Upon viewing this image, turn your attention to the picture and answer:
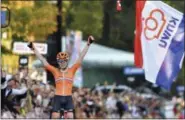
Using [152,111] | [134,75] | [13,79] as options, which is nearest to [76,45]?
[152,111]

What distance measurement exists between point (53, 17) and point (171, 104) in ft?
23.9

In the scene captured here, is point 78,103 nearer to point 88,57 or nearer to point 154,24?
point 154,24

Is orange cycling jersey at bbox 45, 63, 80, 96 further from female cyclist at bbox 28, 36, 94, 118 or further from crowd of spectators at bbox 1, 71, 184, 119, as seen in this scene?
crowd of spectators at bbox 1, 71, 184, 119

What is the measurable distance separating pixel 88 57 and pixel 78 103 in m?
17.5

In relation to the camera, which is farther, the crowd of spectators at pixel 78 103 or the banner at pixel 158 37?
the crowd of spectators at pixel 78 103

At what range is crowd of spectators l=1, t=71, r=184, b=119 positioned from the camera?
19.4 meters

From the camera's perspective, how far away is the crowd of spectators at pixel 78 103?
19.4 meters

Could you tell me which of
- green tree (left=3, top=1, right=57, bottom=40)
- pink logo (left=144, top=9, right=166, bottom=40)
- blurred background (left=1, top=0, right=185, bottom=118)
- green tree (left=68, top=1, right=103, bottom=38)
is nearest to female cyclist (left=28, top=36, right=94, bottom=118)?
blurred background (left=1, top=0, right=185, bottom=118)

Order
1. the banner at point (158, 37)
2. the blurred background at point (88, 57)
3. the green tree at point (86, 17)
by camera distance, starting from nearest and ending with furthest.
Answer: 1. the banner at point (158, 37)
2. the blurred background at point (88, 57)
3. the green tree at point (86, 17)

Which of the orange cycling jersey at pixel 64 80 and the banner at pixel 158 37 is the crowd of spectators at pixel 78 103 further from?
the orange cycling jersey at pixel 64 80

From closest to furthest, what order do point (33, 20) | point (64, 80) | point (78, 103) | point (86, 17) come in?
point (64, 80), point (78, 103), point (33, 20), point (86, 17)

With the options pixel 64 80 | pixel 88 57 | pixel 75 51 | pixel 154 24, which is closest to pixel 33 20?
pixel 75 51

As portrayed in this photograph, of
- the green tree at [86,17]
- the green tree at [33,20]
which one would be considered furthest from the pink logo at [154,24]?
the green tree at [86,17]

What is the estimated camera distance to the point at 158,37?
703 inches
